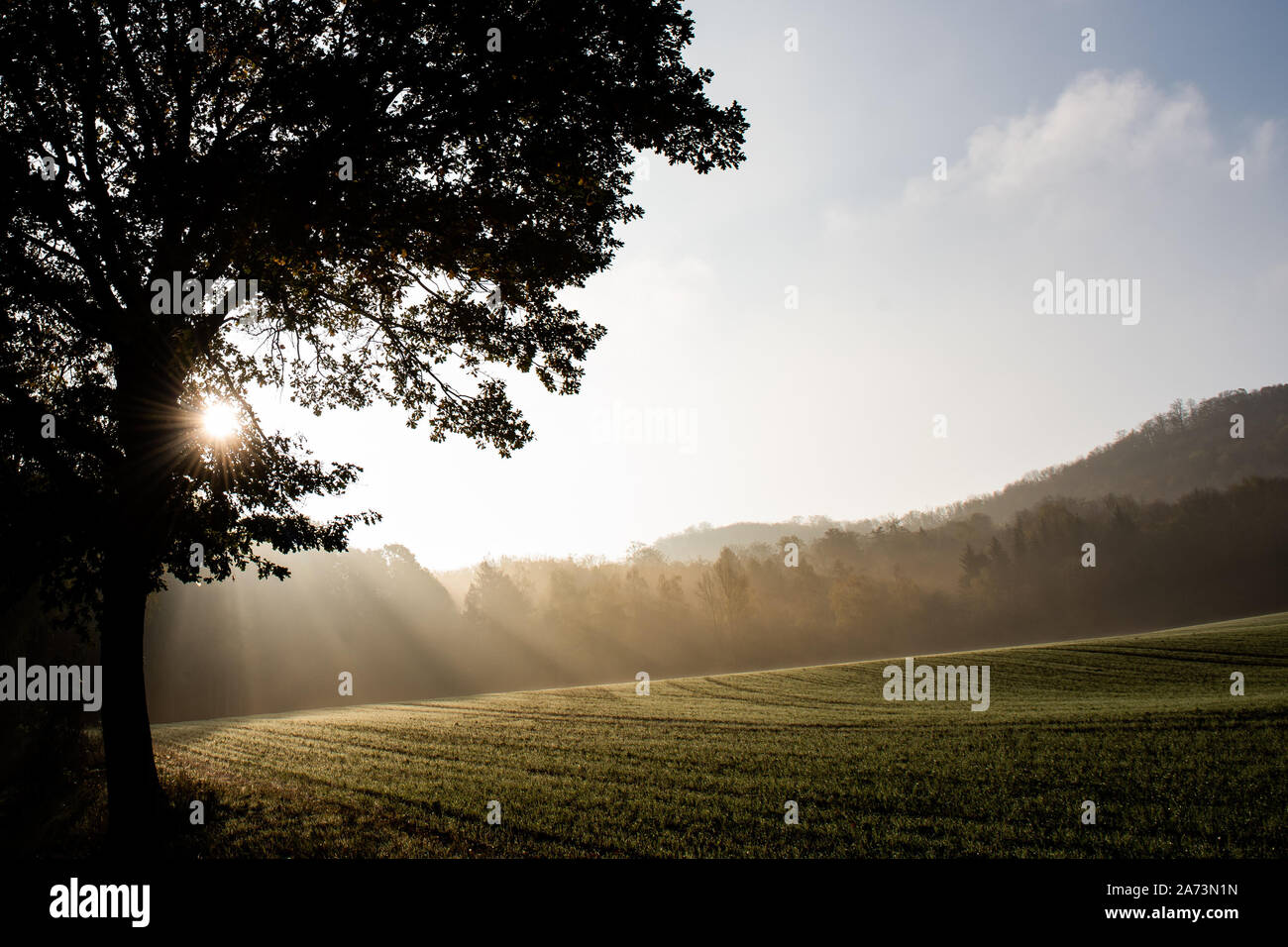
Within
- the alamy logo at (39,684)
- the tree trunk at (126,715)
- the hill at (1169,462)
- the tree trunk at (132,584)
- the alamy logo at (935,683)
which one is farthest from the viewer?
the hill at (1169,462)

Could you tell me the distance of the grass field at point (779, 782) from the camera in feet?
24.1

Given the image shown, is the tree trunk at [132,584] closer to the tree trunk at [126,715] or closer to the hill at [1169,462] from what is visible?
the tree trunk at [126,715]

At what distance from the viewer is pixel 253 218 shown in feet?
25.2

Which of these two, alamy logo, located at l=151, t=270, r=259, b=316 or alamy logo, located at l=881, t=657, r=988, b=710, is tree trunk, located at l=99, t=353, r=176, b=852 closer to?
alamy logo, located at l=151, t=270, r=259, b=316

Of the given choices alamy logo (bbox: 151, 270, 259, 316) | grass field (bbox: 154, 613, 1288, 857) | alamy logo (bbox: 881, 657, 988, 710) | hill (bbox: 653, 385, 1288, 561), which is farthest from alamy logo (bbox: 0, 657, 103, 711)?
hill (bbox: 653, 385, 1288, 561)

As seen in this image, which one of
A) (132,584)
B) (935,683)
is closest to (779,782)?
(132,584)

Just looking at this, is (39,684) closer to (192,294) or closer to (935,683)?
(192,294)

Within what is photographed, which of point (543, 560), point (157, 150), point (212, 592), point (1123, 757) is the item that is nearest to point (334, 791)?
point (157, 150)

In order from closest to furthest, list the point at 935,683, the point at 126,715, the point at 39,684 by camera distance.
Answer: the point at 126,715, the point at 39,684, the point at 935,683
